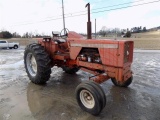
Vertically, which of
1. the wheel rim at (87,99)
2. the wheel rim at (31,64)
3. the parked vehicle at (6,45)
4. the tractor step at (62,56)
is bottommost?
the parked vehicle at (6,45)

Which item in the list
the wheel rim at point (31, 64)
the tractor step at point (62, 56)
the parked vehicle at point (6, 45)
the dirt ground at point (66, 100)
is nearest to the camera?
the dirt ground at point (66, 100)

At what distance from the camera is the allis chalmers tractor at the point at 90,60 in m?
3.91

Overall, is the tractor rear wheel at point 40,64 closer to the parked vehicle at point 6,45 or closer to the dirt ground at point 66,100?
the dirt ground at point 66,100

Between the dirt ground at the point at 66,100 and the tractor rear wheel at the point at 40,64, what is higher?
the tractor rear wheel at the point at 40,64

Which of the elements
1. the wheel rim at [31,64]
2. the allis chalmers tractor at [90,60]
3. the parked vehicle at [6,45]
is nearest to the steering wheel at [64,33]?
the allis chalmers tractor at [90,60]

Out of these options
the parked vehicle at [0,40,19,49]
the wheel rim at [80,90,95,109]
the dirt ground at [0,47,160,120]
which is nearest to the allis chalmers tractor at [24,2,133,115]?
the wheel rim at [80,90,95,109]

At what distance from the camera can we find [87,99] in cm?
410

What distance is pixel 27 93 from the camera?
5258 millimetres

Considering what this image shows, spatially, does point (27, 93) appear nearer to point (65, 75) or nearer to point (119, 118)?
point (65, 75)

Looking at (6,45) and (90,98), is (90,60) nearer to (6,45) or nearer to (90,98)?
(90,98)

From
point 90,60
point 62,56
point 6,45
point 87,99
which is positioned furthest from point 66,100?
point 6,45

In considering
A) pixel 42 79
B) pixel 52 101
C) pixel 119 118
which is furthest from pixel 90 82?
pixel 42 79

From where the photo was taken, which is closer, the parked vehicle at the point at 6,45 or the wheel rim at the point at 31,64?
the wheel rim at the point at 31,64

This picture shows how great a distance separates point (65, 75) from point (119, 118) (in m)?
3.82
